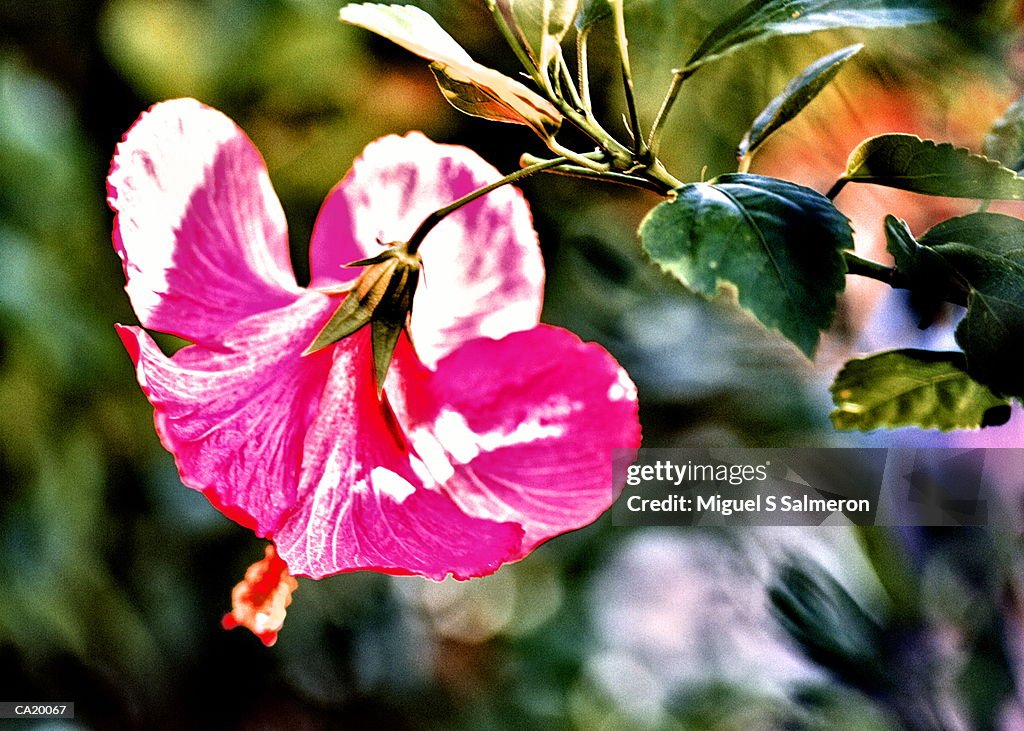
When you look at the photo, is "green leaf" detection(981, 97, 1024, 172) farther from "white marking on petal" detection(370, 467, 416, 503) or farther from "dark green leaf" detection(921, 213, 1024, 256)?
"white marking on petal" detection(370, 467, 416, 503)

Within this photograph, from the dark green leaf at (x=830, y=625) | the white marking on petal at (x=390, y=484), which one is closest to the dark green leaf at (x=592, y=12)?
the white marking on petal at (x=390, y=484)

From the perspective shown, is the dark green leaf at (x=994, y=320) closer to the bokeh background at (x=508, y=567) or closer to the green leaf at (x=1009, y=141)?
the green leaf at (x=1009, y=141)

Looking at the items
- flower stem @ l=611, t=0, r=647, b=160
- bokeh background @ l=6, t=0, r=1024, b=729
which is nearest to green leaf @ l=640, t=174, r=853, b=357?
flower stem @ l=611, t=0, r=647, b=160

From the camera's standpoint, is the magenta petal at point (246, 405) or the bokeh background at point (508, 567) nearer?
the magenta petal at point (246, 405)

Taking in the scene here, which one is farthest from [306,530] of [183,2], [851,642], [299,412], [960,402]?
[183,2]

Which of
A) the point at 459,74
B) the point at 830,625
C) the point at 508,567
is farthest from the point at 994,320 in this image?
the point at 508,567

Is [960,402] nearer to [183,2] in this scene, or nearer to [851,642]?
[851,642]
